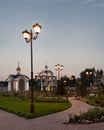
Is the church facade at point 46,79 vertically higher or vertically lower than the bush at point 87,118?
higher

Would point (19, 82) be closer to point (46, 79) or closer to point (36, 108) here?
point (46, 79)

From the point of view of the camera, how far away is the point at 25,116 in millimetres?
17172

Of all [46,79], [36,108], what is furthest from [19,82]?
[36,108]

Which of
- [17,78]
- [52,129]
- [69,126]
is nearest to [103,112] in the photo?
[69,126]

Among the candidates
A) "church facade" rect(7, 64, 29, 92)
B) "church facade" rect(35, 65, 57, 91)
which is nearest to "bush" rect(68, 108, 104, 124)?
"church facade" rect(35, 65, 57, 91)

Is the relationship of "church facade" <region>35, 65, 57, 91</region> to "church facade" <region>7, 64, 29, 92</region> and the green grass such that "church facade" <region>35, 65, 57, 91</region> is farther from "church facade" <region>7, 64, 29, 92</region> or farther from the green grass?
the green grass

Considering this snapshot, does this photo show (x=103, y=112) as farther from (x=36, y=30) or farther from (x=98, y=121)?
(x=36, y=30)

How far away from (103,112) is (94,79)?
12435 cm

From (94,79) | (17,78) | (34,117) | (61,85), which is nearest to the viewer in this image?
(34,117)

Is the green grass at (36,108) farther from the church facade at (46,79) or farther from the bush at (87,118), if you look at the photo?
the church facade at (46,79)

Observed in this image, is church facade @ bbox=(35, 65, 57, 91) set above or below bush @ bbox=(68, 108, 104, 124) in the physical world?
above

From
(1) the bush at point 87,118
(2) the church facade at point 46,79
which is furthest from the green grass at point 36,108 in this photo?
(2) the church facade at point 46,79

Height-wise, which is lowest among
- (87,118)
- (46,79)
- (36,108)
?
(87,118)

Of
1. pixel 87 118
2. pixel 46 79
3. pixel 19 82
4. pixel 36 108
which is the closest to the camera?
pixel 87 118
